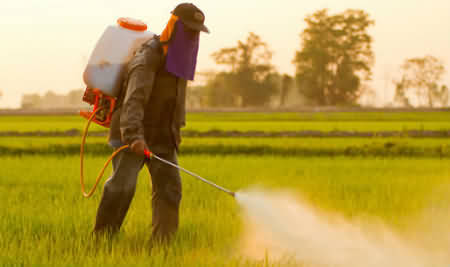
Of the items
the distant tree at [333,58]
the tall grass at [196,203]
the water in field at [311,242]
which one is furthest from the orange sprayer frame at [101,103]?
the distant tree at [333,58]

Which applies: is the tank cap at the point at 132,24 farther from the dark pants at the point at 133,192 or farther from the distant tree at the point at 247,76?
the distant tree at the point at 247,76

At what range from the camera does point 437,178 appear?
20.6 feet

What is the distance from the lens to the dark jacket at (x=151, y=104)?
296 centimetres

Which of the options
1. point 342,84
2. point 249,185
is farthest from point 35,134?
point 342,84

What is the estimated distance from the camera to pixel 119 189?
3129mm

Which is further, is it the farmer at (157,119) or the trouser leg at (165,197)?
the trouser leg at (165,197)

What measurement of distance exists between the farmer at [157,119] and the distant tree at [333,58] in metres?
43.2

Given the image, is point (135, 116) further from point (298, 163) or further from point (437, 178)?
point (298, 163)

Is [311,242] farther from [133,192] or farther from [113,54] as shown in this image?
[113,54]

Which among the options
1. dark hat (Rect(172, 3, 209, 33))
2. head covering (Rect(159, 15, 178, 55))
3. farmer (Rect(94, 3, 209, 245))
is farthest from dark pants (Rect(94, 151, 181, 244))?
dark hat (Rect(172, 3, 209, 33))

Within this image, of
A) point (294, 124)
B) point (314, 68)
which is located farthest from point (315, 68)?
point (294, 124)

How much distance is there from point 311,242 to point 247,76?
156 ft

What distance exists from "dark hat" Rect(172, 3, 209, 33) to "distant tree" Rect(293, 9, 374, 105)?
142ft

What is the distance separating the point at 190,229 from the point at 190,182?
2.41 meters
